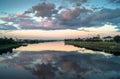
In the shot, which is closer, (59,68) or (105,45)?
(59,68)

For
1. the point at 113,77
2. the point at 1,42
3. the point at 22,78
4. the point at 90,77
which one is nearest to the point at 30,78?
the point at 22,78

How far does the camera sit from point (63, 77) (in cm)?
1461

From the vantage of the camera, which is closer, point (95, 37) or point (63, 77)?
point (63, 77)

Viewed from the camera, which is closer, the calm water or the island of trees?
the calm water

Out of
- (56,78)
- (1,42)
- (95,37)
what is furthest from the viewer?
(95,37)

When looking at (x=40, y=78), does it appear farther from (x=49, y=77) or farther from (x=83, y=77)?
(x=83, y=77)

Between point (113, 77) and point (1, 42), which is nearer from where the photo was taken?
point (113, 77)

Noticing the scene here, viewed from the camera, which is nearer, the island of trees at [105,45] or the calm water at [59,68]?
the calm water at [59,68]

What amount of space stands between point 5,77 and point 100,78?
6965mm

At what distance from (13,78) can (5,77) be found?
788 mm

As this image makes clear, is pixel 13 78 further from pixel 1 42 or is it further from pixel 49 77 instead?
pixel 1 42

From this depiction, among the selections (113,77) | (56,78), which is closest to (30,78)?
(56,78)

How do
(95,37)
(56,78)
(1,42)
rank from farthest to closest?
(95,37) → (1,42) → (56,78)

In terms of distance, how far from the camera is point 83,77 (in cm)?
1470
